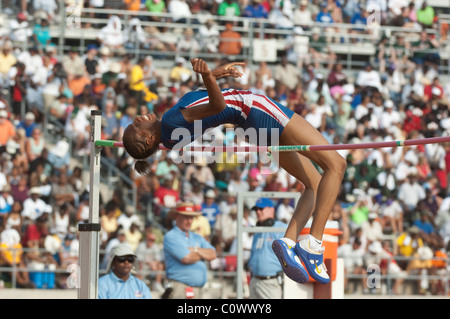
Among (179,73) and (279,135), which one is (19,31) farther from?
(279,135)

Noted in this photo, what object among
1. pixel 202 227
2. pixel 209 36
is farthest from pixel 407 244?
pixel 209 36

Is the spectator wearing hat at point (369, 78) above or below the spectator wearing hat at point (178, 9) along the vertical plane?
below

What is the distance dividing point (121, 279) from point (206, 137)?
5536 mm

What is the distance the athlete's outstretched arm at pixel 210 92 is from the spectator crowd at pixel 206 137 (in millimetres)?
4961

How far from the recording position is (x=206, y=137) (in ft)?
44.0

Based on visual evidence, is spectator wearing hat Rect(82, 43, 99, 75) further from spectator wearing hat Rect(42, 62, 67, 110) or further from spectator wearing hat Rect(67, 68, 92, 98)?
spectator wearing hat Rect(42, 62, 67, 110)

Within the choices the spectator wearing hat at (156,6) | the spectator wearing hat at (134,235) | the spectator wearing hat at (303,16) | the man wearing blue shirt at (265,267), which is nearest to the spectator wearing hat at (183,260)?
the man wearing blue shirt at (265,267)

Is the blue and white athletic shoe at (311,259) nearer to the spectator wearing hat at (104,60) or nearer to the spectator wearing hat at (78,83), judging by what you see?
the spectator wearing hat at (78,83)

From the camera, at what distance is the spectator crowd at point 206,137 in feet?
39.6

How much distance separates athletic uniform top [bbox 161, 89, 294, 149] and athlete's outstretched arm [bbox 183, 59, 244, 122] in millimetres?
65

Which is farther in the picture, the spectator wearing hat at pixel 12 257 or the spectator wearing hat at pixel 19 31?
the spectator wearing hat at pixel 19 31

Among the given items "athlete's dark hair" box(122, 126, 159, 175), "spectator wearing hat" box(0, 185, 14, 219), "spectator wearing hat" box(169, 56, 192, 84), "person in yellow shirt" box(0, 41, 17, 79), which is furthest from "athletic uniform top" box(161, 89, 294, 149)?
"spectator wearing hat" box(169, 56, 192, 84)

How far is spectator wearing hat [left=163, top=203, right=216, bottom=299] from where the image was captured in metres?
9.08

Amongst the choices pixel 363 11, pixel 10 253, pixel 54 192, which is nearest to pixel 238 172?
pixel 54 192
